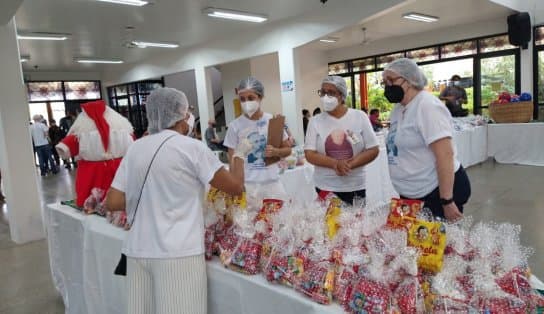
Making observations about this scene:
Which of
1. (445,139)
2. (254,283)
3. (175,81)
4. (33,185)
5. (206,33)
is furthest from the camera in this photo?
(175,81)

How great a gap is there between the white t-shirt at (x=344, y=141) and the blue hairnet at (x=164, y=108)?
1.02 m

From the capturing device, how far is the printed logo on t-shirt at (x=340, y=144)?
220cm

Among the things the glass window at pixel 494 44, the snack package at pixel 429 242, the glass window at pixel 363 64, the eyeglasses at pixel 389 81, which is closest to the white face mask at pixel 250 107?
the eyeglasses at pixel 389 81

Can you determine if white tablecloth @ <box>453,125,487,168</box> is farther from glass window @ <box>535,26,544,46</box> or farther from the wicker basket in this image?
glass window @ <box>535,26,544,46</box>

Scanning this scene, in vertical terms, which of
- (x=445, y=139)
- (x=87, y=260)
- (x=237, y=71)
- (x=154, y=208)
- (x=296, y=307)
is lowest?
(x=87, y=260)

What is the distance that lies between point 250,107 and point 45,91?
48.5ft

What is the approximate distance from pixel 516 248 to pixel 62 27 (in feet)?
29.3

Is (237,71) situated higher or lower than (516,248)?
higher

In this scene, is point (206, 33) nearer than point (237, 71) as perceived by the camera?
Yes

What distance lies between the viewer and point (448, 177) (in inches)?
64.9

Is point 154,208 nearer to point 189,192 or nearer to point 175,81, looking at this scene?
point 189,192

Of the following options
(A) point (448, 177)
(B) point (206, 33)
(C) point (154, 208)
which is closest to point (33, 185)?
(C) point (154, 208)

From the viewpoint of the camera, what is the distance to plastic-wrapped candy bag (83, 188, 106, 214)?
2400mm

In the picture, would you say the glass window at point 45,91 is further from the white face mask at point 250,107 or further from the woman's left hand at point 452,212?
the woman's left hand at point 452,212
